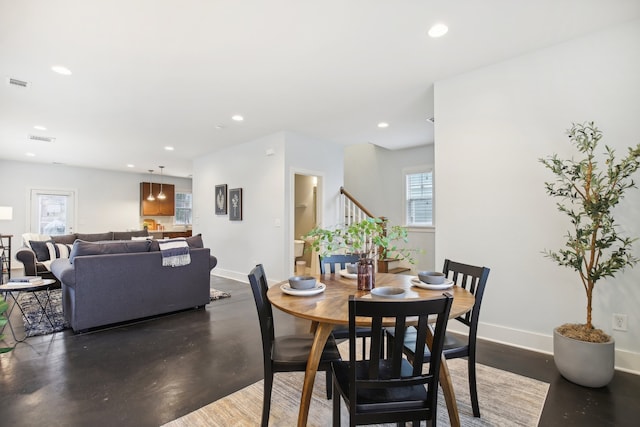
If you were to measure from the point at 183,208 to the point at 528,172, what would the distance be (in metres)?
10.3

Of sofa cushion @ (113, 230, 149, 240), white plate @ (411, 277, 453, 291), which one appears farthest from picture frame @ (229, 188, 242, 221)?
white plate @ (411, 277, 453, 291)

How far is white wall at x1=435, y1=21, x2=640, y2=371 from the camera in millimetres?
2439

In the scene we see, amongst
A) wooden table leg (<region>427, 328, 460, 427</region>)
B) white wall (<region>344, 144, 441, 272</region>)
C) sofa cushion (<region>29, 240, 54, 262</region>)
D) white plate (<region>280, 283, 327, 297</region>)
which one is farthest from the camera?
white wall (<region>344, 144, 441, 272</region>)

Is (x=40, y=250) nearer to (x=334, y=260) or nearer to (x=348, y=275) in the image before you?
(x=334, y=260)

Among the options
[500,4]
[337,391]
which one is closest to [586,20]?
[500,4]

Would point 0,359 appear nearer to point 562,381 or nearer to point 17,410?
point 17,410

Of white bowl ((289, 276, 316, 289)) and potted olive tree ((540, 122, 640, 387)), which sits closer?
white bowl ((289, 276, 316, 289))

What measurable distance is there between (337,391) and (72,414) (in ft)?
5.45

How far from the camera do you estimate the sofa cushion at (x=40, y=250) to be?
17.5 ft

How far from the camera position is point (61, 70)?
3.08m

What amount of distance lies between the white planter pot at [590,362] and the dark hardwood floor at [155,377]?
69mm

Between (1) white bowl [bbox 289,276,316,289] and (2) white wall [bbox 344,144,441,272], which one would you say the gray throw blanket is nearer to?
(1) white bowl [bbox 289,276,316,289]

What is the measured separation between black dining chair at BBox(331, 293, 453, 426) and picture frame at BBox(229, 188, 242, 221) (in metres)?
4.92

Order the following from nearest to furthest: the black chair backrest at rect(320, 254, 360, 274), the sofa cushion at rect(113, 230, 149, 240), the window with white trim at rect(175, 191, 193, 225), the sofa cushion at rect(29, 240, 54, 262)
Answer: the black chair backrest at rect(320, 254, 360, 274), the sofa cushion at rect(29, 240, 54, 262), the sofa cushion at rect(113, 230, 149, 240), the window with white trim at rect(175, 191, 193, 225)
